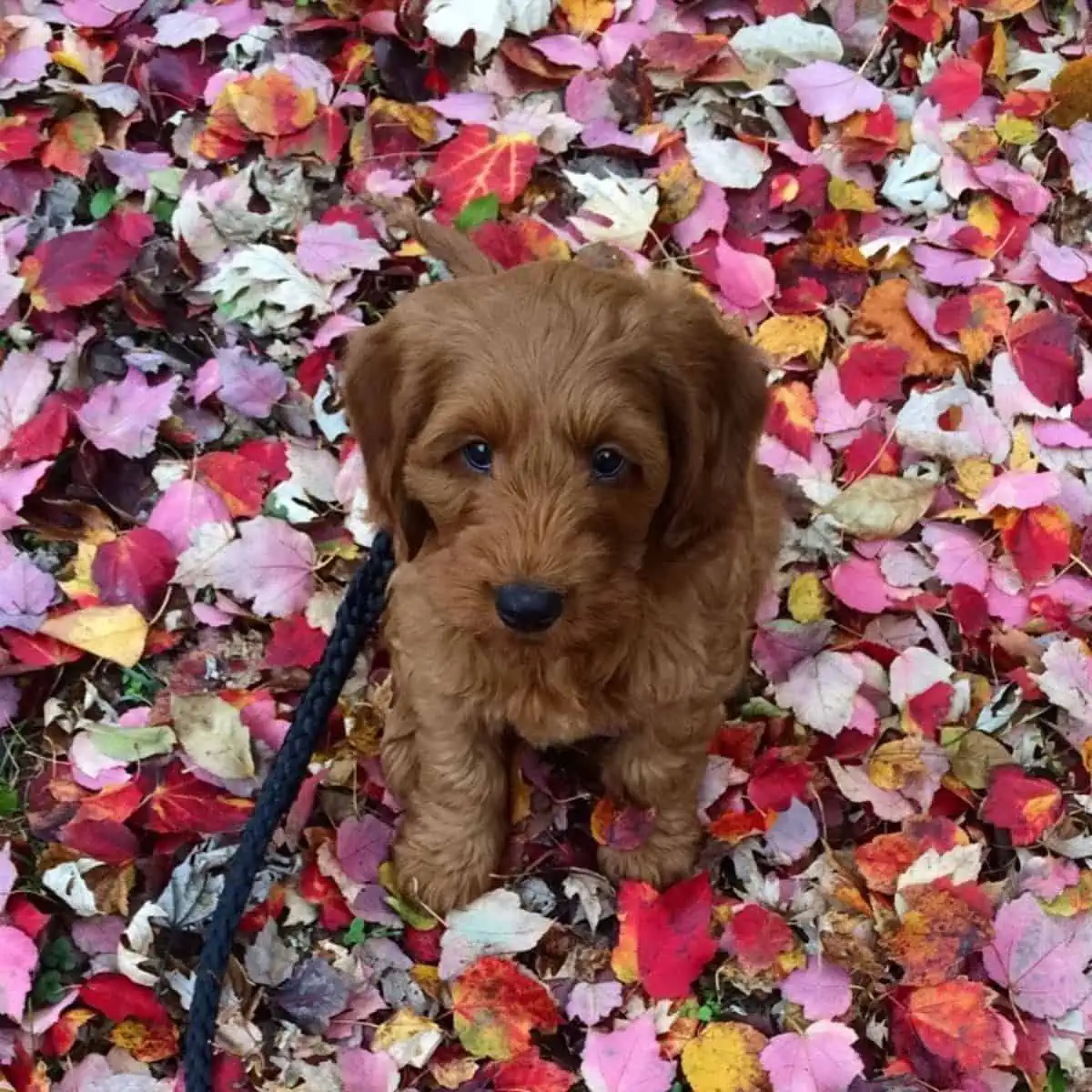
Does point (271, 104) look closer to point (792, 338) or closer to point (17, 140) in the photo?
point (17, 140)

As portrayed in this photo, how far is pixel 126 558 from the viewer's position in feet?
11.6

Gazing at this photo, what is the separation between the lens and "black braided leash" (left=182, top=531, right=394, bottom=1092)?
278 centimetres

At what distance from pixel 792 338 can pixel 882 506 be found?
589 millimetres

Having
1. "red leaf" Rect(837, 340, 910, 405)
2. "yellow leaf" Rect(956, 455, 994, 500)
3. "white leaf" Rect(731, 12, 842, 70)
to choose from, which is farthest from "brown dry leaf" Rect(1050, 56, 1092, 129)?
"yellow leaf" Rect(956, 455, 994, 500)

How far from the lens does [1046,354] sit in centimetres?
404

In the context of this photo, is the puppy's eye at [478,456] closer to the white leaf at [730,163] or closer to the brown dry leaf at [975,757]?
the brown dry leaf at [975,757]

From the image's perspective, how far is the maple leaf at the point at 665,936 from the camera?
121 inches

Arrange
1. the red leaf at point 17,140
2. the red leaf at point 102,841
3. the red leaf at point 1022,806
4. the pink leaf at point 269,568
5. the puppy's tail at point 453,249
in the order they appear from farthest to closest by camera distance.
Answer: the red leaf at point 17,140 < the pink leaf at point 269,568 < the red leaf at point 1022,806 < the red leaf at point 102,841 < the puppy's tail at point 453,249

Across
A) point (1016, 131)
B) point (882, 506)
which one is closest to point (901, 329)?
point (882, 506)

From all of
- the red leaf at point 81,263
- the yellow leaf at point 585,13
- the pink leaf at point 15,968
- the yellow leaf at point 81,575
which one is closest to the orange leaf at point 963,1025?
the pink leaf at point 15,968

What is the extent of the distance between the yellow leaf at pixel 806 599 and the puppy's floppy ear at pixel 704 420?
102cm

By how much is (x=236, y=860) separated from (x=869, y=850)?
145cm

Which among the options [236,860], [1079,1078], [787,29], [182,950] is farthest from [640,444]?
[787,29]

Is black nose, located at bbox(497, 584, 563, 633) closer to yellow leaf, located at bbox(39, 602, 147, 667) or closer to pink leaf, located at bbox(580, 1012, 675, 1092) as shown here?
pink leaf, located at bbox(580, 1012, 675, 1092)
